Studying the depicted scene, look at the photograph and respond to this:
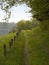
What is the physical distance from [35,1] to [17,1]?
229 inches

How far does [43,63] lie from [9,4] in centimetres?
1635

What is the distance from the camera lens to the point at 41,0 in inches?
993

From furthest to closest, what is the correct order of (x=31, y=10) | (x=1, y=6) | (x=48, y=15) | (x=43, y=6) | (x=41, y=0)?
1. (x=31, y=10)
2. (x=1, y=6)
3. (x=48, y=15)
4. (x=43, y=6)
5. (x=41, y=0)

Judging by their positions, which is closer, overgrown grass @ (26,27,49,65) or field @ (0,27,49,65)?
overgrown grass @ (26,27,49,65)

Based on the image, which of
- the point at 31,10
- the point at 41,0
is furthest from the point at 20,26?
the point at 41,0

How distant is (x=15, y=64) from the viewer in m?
17.3

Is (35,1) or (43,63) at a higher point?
(35,1)

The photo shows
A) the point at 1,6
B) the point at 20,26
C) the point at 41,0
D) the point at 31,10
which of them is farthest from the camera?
the point at 20,26

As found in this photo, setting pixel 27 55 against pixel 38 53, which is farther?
pixel 38 53

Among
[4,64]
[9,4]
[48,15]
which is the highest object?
[9,4]

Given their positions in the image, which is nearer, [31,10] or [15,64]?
[15,64]

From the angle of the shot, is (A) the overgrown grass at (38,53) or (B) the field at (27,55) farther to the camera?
(B) the field at (27,55)

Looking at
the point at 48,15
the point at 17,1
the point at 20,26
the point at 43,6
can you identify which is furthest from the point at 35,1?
the point at 20,26

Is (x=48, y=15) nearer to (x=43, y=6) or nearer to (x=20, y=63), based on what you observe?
(x=43, y=6)
